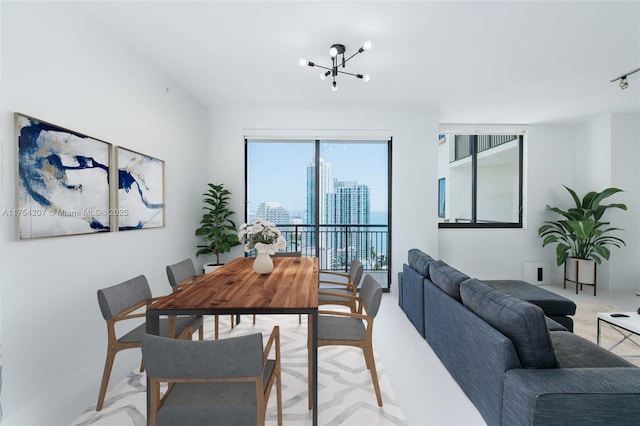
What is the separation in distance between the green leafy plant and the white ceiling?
4.60ft

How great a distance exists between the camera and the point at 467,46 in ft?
8.49

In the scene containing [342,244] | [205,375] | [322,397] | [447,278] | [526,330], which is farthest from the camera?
[342,244]

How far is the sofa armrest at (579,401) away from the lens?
121cm

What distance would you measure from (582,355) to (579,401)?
2.42ft

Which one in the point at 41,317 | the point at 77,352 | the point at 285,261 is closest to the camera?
the point at 41,317

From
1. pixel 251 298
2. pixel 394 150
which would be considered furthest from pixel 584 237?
pixel 251 298

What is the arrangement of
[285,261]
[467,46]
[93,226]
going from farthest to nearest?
[285,261]
[467,46]
[93,226]

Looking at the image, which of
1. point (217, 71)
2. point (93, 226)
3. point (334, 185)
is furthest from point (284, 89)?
point (93, 226)

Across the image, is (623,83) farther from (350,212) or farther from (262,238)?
(262,238)

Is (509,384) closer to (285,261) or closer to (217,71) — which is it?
(285,261)

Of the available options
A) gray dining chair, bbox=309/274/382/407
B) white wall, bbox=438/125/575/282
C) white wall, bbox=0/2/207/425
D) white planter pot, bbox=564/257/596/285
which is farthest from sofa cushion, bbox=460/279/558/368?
white planter pot, bbox=564/257/596/285

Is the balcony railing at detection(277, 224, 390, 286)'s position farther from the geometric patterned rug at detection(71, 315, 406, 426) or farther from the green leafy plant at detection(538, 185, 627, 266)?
the green leafy plant at detection(538, 185, 627, 266)

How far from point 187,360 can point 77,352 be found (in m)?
1.49

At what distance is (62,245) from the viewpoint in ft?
6.10
